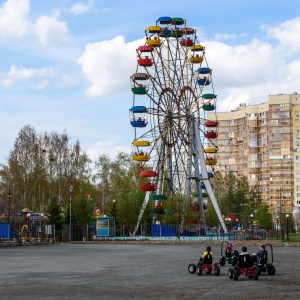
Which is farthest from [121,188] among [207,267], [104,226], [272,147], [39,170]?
[207,267]

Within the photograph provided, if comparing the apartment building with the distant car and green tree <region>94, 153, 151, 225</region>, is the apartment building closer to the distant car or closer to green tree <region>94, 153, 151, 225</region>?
green tree <region>94, 153, 151, 225</region>

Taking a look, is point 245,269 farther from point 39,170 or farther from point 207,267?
point 39,170

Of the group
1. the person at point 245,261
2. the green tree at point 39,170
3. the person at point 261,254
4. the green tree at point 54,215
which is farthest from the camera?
the green tree at point 39,170

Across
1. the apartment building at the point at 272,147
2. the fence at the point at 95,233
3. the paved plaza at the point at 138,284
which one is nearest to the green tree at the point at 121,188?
the fence at the point at 95,233

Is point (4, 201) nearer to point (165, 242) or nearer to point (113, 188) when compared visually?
point (113, 188)

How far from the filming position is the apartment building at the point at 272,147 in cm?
16162

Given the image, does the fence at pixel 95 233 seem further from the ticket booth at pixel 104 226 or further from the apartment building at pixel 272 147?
the apartment building at pixel 272 147

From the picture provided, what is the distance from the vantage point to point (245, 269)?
2461cm

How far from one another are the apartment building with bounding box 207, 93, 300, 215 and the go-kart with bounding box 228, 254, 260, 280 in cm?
12869

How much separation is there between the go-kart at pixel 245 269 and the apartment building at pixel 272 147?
422 ft

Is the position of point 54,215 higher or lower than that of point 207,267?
higher

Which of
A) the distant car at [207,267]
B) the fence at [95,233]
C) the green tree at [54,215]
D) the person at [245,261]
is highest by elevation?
the green tree at [54,215]

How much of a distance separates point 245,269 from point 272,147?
142m

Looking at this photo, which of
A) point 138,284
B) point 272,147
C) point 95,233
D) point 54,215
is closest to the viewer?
point 138,284
